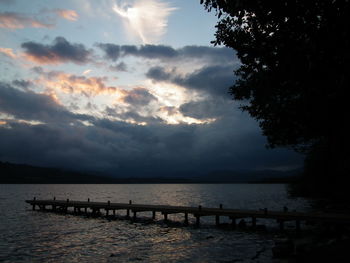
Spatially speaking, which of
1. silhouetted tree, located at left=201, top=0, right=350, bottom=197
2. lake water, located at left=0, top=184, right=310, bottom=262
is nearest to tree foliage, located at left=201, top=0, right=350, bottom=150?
silhouetted tree, located at left=201, top=0, right=350, bottom=197

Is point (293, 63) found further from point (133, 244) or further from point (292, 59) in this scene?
point (133, 244)

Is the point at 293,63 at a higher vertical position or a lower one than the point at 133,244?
higher

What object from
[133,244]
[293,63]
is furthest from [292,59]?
[133,244]

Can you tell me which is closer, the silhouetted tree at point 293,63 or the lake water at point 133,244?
the silhouetted tree at point 293,63

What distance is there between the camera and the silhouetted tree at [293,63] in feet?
39.0

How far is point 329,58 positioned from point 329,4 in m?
2.09

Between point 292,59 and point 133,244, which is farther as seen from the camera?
point 133,244

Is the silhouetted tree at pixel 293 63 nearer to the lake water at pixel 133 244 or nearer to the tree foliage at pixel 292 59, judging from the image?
the tree foliage at pixel 292 59

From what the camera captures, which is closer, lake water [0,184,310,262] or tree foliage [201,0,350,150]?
tree foliage [201,0,350,150]

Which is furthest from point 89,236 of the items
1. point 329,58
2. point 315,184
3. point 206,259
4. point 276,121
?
point 315,184

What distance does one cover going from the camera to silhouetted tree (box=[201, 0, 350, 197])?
11875 millimetres

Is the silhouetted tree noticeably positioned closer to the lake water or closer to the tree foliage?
the tree foliage

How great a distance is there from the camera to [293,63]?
43.7ft

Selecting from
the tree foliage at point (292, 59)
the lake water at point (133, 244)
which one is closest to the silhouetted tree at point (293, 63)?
the tree foliage at point (292, 59)
